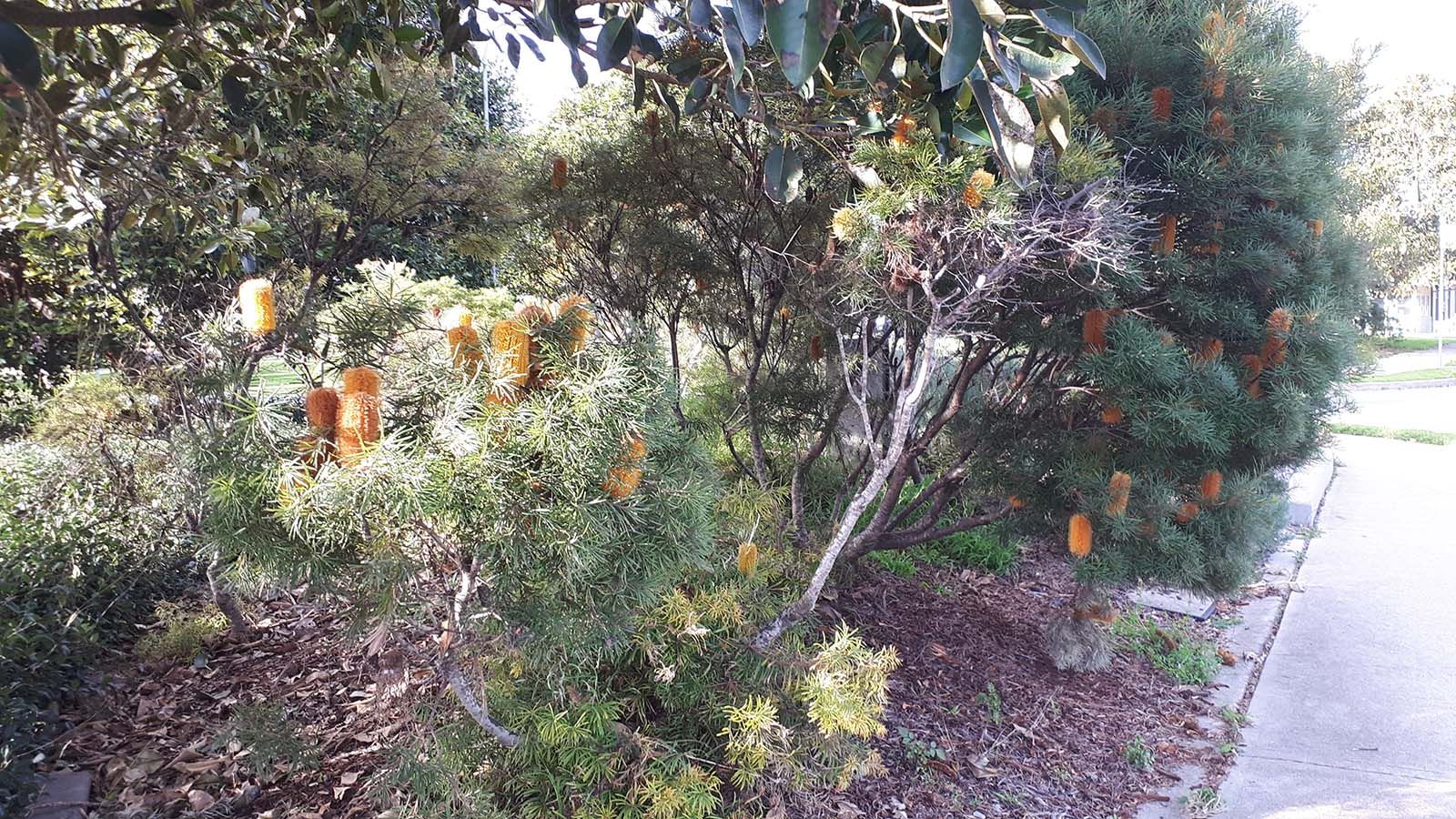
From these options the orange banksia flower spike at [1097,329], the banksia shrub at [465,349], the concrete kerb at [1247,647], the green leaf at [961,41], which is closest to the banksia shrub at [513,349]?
the banksia shrub at [465,349]

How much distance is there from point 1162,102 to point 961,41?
2.43m

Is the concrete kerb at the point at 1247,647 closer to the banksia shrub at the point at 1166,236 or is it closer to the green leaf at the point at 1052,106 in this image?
the banksia shrub at the point at 1166,236

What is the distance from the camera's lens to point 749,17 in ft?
3.98

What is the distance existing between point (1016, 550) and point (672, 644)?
437cm

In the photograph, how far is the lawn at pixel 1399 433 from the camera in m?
10.7

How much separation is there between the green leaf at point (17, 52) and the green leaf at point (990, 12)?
1.68 m

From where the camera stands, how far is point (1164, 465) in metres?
3.43

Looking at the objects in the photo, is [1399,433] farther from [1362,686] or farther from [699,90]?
[699,90]

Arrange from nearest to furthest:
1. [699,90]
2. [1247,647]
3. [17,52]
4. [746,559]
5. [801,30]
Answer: [801,30]
[17,52]
[699,90]
[746,559]
[1247,647]

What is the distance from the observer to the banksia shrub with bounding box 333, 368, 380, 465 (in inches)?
58.7

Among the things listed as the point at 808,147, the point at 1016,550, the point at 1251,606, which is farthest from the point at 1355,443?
the point at 808,147

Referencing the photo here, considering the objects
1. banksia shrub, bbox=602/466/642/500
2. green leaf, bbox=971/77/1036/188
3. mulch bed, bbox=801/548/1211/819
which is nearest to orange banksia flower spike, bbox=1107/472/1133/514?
mulch bed, bbox=801/548/1211/819

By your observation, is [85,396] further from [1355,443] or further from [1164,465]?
[1355,443]

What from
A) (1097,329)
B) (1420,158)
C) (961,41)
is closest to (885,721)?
(1097,329)
